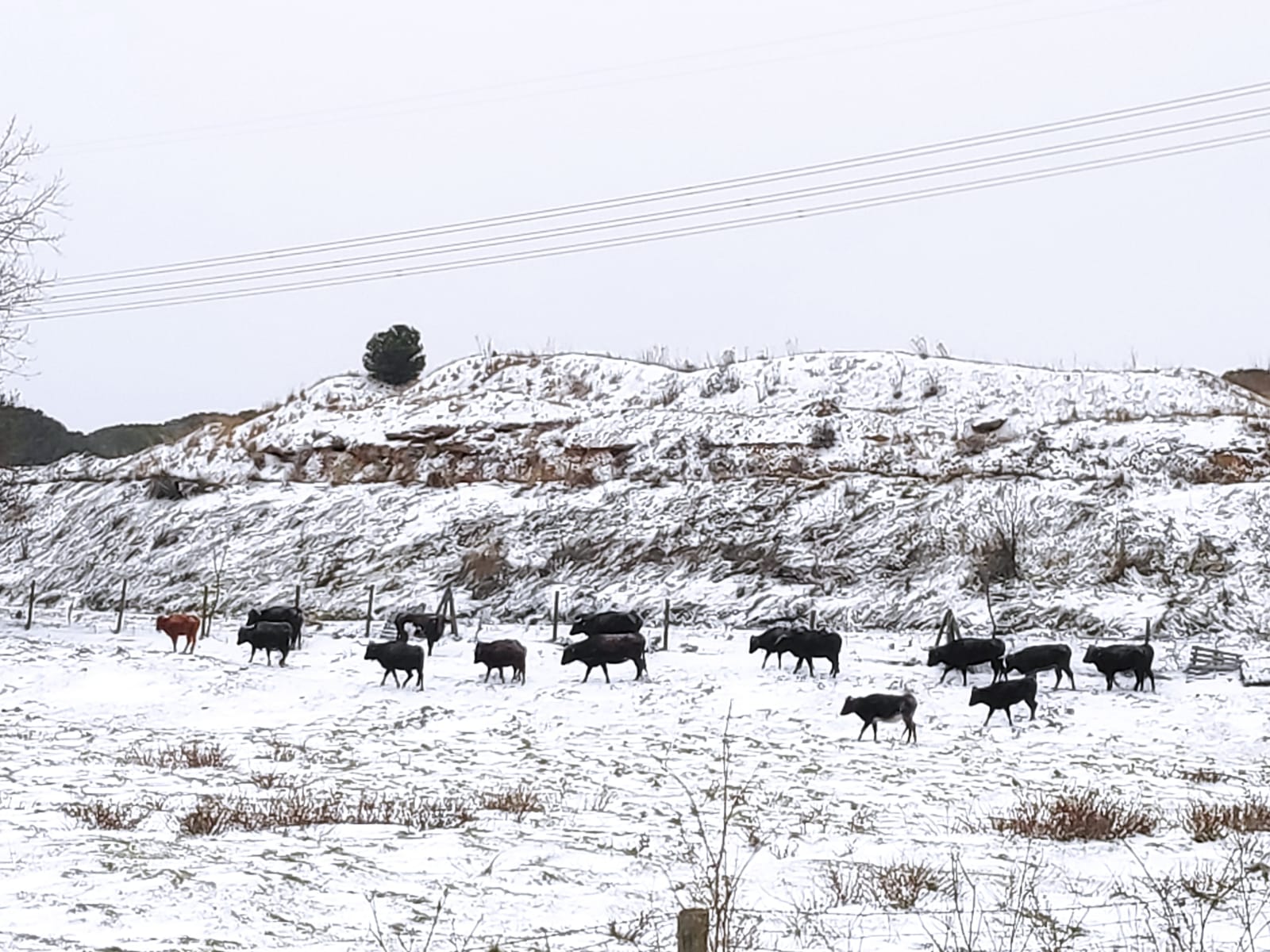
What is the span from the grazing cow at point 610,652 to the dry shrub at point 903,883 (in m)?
15.0

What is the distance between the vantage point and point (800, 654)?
23.5 meters

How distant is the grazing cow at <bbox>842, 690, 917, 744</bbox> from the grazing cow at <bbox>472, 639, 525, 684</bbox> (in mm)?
7636

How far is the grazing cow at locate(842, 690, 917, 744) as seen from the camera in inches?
719

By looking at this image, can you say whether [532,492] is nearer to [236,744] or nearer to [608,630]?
[608,630]

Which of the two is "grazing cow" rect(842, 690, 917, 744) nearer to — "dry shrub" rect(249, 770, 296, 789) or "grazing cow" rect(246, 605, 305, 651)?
"dry shrub" rect(249, 770, 296, 789)

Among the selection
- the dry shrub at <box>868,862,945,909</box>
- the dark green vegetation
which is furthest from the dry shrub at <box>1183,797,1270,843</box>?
the dark green vegetation

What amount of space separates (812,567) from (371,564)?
1475 centimetres

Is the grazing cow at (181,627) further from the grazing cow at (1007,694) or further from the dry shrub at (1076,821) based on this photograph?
the dry shrub at (1076,821)

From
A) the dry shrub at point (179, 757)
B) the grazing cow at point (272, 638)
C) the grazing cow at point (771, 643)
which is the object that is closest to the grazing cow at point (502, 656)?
the grazing cow at point (272, 638)

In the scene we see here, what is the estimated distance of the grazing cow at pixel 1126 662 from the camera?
2175 centimetres

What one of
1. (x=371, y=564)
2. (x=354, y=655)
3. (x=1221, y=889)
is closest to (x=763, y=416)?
(x=371, y=564)

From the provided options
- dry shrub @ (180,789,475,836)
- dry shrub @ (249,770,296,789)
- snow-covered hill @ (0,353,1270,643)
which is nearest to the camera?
dry shrub @ (180,789,475,836)

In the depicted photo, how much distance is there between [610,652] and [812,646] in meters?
4.11

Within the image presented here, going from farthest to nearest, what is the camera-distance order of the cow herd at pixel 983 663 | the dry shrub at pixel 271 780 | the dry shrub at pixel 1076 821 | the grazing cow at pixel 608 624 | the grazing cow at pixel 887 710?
the grazing cow at pixel 608 624, the cow herd at pixel 983 663, the grazing cow at pixel 887 710, the dry shrub at pixel 271 780, the dry shrub at pixel 1076 821
